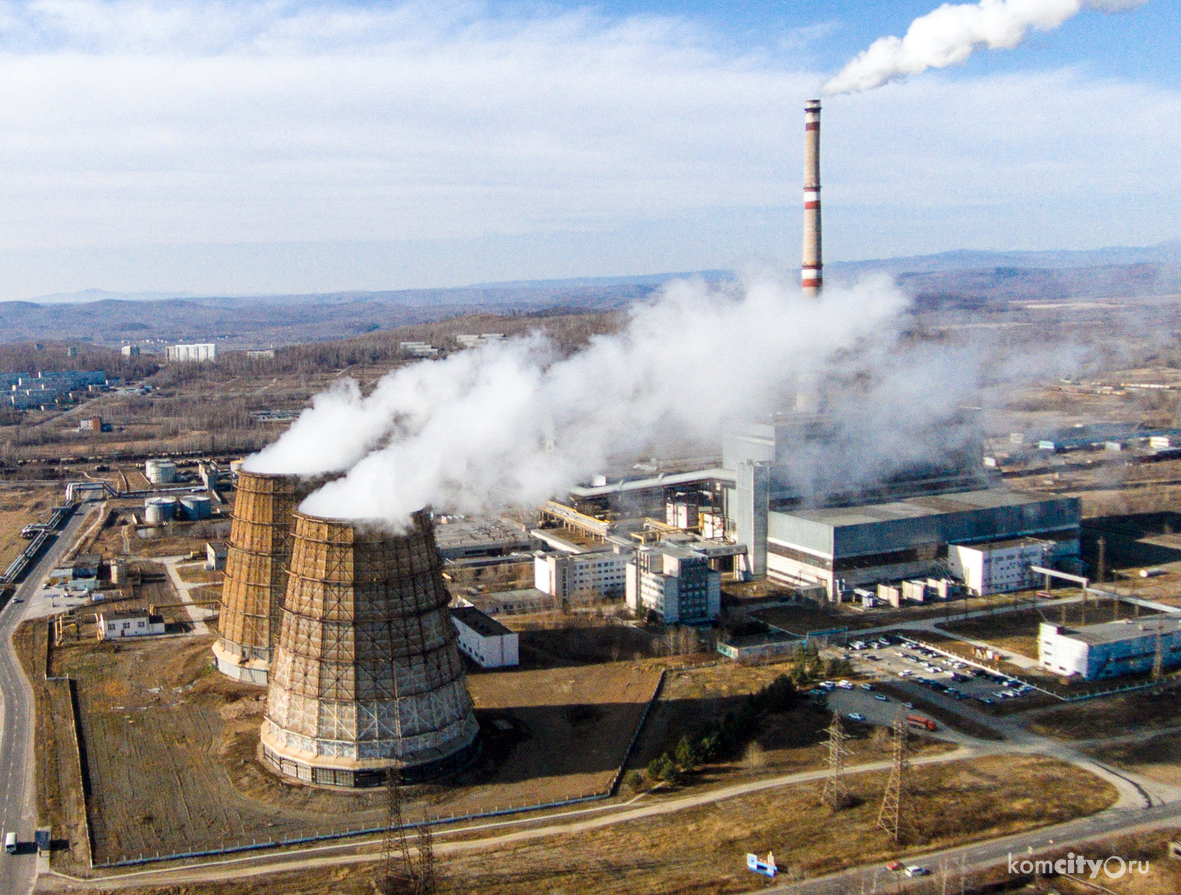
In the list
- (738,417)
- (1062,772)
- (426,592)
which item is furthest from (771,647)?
(738,417)

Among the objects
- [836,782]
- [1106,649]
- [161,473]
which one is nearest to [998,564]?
[1106,649]

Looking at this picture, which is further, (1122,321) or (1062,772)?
(1122,321)

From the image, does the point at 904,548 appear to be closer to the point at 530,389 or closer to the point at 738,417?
the point at 738,417

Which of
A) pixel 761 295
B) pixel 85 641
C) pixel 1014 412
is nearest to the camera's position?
pixel 85 641

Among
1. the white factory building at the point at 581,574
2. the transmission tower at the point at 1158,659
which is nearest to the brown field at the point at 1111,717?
the transmission tower at the point at 1158,659

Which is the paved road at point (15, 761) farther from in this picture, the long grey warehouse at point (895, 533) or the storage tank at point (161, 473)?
the long grey warehouse at point (895, 533)

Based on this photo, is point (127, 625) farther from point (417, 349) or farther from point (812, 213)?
point (417, 349)

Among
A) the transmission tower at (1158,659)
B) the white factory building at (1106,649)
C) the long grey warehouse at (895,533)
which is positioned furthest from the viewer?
the long grey warehouse at (895,533)
